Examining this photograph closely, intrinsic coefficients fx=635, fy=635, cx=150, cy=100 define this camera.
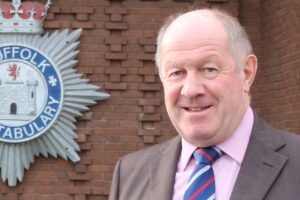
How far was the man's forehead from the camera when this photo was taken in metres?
2.02

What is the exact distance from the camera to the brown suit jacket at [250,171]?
78.7 inches

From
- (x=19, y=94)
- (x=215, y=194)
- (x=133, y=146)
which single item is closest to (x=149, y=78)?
(x=133, y=146)

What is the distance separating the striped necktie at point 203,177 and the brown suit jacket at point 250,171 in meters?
0.09

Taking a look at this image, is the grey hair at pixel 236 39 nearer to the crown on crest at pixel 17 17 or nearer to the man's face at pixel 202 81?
the man's face at pixel 202 81

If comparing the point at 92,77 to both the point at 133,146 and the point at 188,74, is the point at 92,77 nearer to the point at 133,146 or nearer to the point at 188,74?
the point at 133,146

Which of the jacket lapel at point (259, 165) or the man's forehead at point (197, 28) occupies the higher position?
the man's forehead at point (197, 28)

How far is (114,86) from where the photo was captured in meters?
5.27

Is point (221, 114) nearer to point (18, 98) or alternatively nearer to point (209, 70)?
point (209, 70)

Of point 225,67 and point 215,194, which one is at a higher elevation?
point 225,67

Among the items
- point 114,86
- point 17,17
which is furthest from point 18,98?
point 114,86

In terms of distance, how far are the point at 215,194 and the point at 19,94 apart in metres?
3.39

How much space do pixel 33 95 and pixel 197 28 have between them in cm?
336

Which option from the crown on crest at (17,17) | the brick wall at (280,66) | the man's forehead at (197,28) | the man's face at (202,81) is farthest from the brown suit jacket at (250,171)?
the crown on crest at (17,17)

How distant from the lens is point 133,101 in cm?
528
